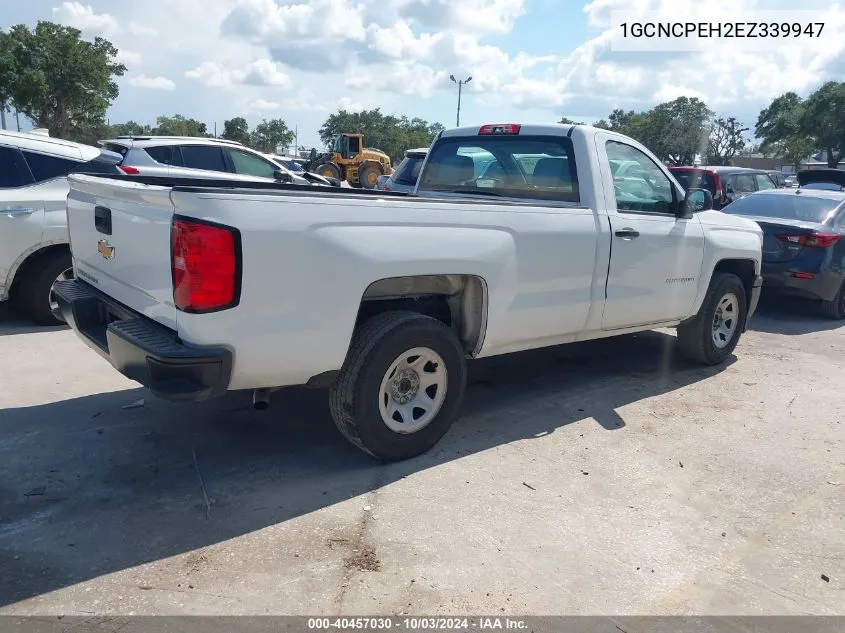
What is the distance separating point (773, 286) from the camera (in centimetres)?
855

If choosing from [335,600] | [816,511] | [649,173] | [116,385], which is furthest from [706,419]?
[116,385]

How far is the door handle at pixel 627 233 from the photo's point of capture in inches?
194

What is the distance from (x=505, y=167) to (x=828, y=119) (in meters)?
50.2

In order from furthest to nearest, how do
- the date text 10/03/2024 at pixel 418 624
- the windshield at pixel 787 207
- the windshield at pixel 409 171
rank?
1. the windshield at pixel 409 171
2. the windshield at pixel 787 207
3. the date text 10/03/2024 at pixel 418 624

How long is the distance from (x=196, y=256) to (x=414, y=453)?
1.74 metres

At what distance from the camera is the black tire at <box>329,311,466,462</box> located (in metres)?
3.79

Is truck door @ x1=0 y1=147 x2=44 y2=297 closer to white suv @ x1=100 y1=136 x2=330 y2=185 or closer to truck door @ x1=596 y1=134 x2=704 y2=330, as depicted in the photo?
white suv @ x1=100 y1=136 x2=330 y2=185

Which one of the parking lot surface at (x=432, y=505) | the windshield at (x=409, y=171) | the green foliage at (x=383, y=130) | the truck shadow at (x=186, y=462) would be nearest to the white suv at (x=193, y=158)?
the windshield at (x=409, y=171)

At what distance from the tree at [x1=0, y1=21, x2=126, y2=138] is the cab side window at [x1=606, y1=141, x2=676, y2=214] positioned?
33.1 metres

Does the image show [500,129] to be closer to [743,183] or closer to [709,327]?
[709,327]

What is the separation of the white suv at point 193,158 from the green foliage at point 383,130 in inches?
2478

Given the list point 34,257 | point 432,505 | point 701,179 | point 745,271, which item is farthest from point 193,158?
point 701,179

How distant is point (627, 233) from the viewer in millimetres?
4973

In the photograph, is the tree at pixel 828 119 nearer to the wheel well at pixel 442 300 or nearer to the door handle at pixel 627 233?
the door handle at pixel 627 233
